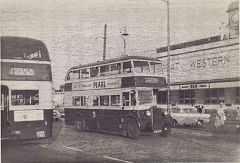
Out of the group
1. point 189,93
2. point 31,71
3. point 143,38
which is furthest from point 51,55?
point 189,93

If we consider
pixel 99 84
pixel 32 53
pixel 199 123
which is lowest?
pixel 199 123

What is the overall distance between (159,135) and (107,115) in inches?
91.9

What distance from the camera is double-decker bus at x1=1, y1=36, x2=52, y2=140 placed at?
9.01 metres

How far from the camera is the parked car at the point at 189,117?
16505mm

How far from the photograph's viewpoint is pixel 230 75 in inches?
637

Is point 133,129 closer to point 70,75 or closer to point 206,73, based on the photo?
point 70,75

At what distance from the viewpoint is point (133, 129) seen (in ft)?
40.8

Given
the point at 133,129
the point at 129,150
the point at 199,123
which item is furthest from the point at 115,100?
the point at 199,123

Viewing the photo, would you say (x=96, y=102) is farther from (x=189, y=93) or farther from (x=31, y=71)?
(x=189, y=93)

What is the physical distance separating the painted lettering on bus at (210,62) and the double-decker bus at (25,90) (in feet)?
36.5

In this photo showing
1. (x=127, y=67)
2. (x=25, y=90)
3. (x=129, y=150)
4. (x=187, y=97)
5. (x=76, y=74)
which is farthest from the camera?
(x=187, y=97)

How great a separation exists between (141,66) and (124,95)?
1.34 m

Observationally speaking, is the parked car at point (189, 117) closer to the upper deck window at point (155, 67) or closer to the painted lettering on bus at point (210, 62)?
the painted lettering on bus at point (210, 62)

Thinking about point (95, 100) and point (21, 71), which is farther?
point (95, 100)
